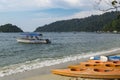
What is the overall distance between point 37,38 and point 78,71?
164 feet

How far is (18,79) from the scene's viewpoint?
15180 mm

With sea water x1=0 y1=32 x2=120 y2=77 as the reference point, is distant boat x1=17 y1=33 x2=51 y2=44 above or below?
above

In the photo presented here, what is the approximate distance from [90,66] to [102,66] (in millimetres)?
623

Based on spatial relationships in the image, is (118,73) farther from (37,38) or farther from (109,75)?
(37,38)

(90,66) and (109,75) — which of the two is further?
(90,66)

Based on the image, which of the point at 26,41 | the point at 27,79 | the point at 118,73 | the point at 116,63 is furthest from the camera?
the point at 26,41

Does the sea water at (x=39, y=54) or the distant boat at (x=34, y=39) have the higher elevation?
the distant boat at (x=34, y=39)

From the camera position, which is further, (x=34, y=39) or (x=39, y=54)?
(x=34, y=39)

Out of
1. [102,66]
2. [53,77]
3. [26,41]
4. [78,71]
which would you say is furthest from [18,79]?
[26,41]

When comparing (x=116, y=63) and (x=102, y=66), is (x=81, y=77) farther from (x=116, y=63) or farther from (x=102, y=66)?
(x=116, y=63)

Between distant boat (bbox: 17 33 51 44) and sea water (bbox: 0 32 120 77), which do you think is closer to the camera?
sea water (bbox: 0 32 120 77)

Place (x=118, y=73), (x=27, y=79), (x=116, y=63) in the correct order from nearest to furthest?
(x=118, y=73), (x=27, y=79), (x=116, y=63)

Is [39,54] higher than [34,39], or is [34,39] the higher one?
[34,39]

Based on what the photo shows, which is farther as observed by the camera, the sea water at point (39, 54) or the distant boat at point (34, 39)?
the distant boat at point (34, 39)
